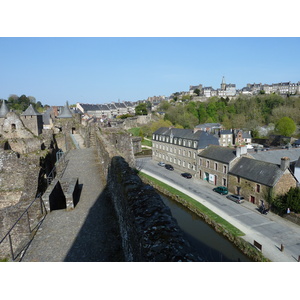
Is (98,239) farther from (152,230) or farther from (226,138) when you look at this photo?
(226,138)

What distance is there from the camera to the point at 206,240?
1628cm

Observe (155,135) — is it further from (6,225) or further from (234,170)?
(6,225)

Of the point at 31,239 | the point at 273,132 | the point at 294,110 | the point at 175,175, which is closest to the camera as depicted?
the point at 31,239

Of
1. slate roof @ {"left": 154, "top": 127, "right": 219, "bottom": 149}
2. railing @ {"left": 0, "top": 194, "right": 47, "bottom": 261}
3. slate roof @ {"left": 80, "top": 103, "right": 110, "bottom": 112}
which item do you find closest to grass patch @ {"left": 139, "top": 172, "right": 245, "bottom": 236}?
slate roof @ {"left": 154, "top": 127, "right": 219, "bottom": 149}

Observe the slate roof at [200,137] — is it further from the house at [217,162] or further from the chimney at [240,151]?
the chimney at [240,151]

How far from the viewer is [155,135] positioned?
136 ft

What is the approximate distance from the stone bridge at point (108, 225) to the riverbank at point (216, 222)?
32.3 feet

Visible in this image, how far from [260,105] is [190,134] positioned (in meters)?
49.1

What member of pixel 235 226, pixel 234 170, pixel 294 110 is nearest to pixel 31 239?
pixel 235 226

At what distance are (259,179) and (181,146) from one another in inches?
582

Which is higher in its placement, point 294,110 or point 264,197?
point 294,110

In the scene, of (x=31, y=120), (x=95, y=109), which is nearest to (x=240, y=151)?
(x=31, y=120)

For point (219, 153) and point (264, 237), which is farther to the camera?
point (219, 153)

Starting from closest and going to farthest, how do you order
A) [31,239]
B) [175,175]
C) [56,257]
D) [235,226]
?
[56,257] < [31,239] < [235,226] < [175,175]
